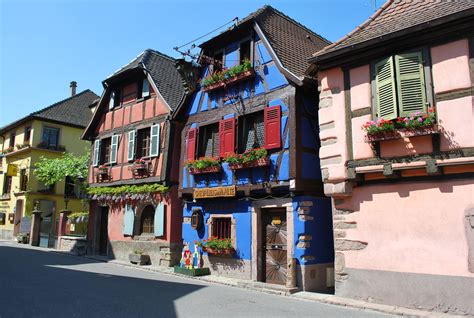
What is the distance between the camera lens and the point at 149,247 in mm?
15242

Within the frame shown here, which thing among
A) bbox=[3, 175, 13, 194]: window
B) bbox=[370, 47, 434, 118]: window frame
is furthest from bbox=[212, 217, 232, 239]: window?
bbox=[3, 175, 13, 194]: window

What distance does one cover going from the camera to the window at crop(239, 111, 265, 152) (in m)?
11.9

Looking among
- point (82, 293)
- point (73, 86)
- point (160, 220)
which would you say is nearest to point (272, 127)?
point (160, 220)

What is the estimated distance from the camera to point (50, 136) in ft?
99.2

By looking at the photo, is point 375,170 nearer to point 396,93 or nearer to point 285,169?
point 396,93

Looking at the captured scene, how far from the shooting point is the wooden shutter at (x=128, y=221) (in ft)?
52.6

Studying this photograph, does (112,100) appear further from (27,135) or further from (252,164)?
(27,135)

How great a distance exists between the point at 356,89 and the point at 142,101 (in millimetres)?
10413

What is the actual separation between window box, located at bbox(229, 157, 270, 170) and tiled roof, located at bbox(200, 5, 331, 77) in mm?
2620

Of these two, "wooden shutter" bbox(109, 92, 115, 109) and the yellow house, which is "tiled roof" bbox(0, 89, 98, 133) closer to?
the yellow house

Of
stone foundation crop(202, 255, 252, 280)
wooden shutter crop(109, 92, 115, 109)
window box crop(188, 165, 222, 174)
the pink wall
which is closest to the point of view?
the pink wall

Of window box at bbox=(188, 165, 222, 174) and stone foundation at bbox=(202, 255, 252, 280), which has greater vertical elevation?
window box at bbox=(188, 165, 222, 174)

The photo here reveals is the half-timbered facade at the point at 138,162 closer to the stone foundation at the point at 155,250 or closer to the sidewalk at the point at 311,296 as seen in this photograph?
the stone foundation at the point at 155,250

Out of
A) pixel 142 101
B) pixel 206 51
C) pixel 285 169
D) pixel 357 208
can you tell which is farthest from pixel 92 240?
pixel 357 208
